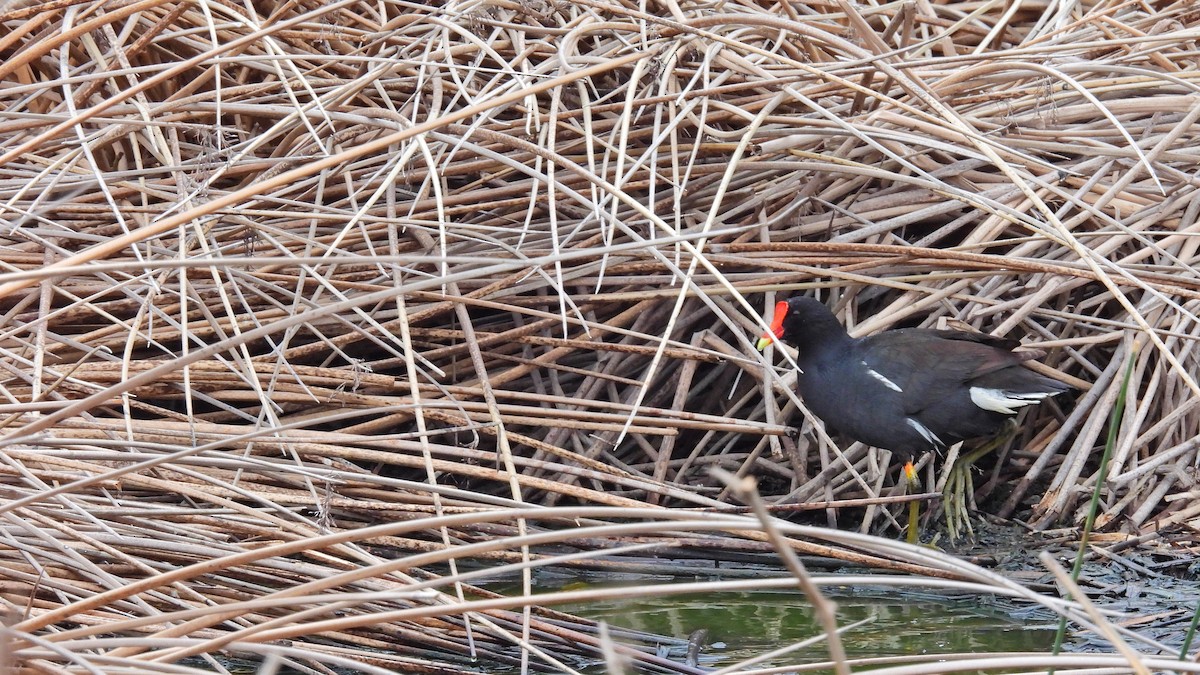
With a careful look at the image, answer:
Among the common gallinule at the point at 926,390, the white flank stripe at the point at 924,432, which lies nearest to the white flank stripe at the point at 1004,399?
the common gallinule at the point at 926,390

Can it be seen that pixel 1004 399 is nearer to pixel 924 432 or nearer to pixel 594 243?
pixel 924 432

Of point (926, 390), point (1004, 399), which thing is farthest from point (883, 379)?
point (1004, 399)

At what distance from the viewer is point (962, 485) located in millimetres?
2926

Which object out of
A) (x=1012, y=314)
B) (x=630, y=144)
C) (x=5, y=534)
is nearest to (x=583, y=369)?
(x=630, y=144)

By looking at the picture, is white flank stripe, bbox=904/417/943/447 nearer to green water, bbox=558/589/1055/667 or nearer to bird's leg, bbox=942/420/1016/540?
bird's leg, bbox=942/420/1016/540

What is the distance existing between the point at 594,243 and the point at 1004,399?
105 cm

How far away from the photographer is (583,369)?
3.06 m

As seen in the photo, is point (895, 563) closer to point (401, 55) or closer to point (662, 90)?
point (662, 90)

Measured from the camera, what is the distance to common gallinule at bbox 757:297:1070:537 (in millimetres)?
2746

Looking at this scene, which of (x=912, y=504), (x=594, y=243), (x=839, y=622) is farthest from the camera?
(x=594, y=243)

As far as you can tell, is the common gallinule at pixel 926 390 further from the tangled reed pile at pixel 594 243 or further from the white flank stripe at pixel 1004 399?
the tangled reed pile at pixel 594 243

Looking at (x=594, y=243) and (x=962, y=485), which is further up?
(x=594, y=243)

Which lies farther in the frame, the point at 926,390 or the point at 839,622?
the point at 926,390

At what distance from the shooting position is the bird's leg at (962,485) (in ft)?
9.37
